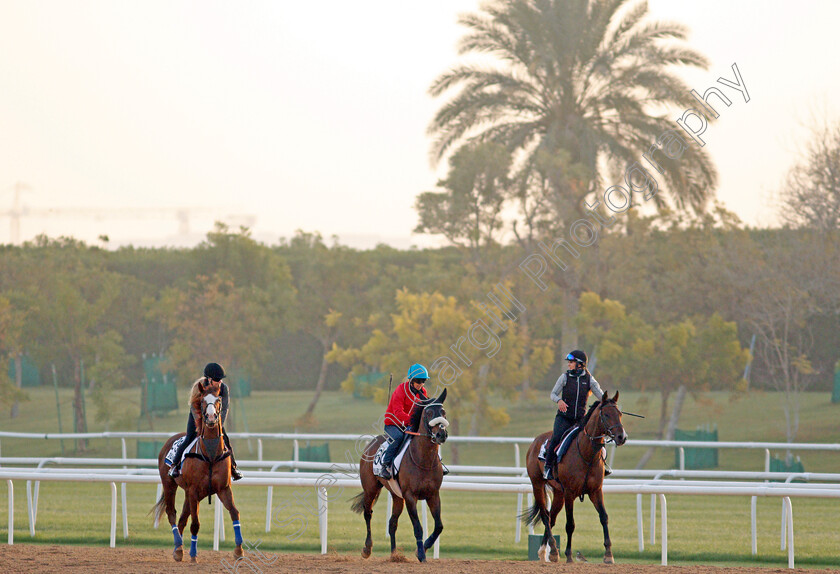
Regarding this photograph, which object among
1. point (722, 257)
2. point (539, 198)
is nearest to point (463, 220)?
point (539, 198)

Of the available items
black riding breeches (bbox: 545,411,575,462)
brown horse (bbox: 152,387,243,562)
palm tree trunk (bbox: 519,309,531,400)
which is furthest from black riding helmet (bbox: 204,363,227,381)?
palm tree trunk (bbox: 519,309,531,400)

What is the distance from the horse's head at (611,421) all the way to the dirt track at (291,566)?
1.09 meters

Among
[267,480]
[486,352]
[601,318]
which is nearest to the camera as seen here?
[267,480]

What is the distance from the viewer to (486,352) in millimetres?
21031

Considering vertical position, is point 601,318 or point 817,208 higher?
point 817,208

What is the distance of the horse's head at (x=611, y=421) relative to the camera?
8.54 meters

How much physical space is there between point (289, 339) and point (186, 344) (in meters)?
9.57

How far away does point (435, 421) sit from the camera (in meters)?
8.47

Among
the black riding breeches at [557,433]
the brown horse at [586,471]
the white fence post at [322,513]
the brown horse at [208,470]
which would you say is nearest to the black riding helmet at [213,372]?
the brown horse at [208,470]

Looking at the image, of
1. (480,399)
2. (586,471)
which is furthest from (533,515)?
(480,399)

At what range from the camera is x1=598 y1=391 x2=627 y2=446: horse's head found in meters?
8.54

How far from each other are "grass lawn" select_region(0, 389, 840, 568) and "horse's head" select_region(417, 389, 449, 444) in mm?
2348

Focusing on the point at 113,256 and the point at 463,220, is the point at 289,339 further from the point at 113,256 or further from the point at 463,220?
the point at 463,220

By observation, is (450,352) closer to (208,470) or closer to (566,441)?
(566,441)
